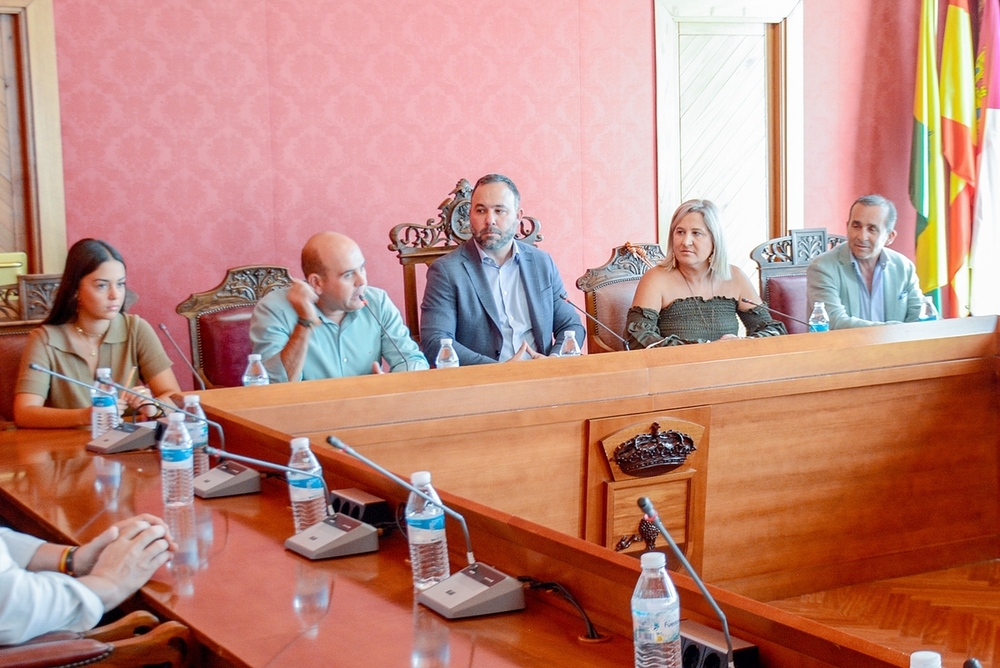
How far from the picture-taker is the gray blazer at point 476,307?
393cm

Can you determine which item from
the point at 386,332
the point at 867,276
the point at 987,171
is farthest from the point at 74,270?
the point at 987,171

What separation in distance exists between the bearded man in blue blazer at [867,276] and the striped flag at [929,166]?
1.70 m

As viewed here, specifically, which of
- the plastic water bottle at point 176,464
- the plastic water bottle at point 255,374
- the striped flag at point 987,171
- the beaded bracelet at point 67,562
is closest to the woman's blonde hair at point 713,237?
the plastic water bottle at point 255,374

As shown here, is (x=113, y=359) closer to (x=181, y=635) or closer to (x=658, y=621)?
(x=181, y=635)

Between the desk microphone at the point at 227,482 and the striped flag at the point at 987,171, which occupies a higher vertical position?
the striped flag at the point at 987,171

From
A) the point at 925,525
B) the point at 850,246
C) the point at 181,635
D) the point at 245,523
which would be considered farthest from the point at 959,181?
the point at 181,635

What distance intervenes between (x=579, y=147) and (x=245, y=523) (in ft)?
12.2

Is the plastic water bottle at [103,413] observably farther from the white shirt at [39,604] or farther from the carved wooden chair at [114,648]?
the carved wooden chair at [114,648]

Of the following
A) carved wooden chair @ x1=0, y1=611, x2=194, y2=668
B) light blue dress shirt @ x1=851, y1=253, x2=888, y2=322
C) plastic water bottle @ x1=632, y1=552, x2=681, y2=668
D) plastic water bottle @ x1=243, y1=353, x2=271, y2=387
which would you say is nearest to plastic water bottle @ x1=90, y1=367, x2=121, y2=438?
plastic water bottle @ x1=243, y1=353, x2=271, y2=387

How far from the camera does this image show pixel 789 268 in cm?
464

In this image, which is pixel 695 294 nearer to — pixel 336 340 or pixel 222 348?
pixel 336 340

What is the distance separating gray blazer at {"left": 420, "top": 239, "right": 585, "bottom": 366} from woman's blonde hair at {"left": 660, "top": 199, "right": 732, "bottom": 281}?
Answer: 1.39 ft

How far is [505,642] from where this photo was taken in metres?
1.42

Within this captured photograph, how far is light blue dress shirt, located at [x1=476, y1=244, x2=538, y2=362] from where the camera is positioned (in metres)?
4.02
